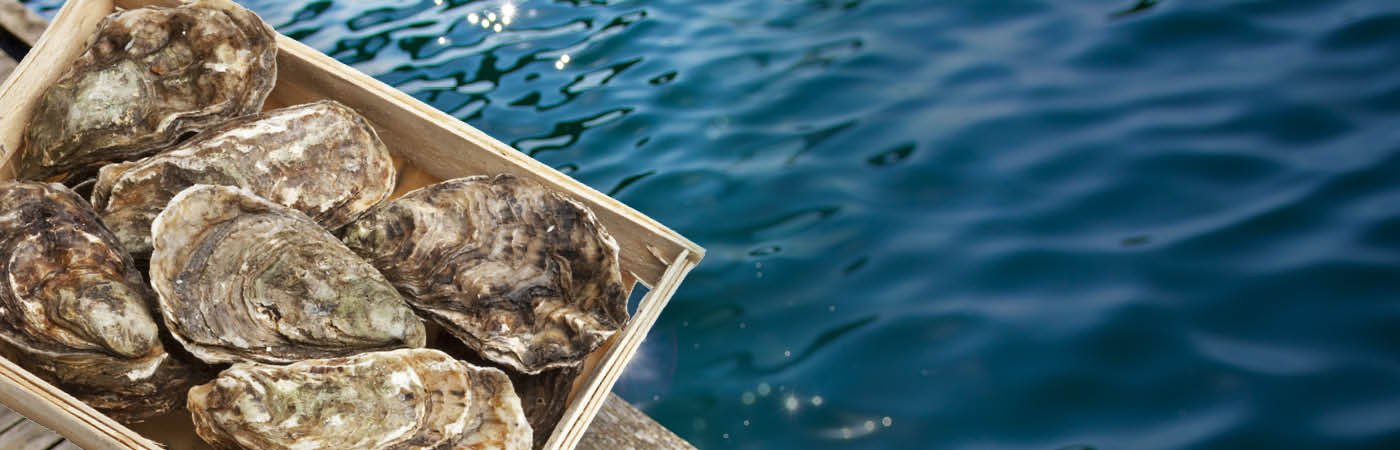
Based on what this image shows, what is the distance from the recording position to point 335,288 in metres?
1.89

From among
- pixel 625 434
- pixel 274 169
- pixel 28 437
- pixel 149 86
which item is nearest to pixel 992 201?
pixel 625 434

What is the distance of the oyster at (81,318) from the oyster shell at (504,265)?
16.9 inches

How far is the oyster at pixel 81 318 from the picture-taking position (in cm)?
181

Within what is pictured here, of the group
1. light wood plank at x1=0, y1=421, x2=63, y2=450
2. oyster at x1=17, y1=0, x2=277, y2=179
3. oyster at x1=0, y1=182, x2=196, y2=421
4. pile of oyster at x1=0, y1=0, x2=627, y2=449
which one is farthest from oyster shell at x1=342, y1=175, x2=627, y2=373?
light wood plank at x1=0, y1=421, x2=63, y2=450

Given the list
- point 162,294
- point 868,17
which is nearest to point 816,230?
point 868,17

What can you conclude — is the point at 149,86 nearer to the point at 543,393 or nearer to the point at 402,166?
the point at 402,166

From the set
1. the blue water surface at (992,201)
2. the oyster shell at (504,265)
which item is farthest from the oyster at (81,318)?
the blue water surface at (992,201)

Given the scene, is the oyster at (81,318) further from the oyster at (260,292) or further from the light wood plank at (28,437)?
the light wood plank at (28,437)


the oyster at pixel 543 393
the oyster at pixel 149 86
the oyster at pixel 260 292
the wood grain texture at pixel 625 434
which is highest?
the oyster at pixel 149 86

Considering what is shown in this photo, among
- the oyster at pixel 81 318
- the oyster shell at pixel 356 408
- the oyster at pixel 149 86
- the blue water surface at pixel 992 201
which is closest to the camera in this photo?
the oyster shell at pixel 356 408

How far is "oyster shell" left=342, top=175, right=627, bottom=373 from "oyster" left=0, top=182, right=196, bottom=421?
1.41 ft

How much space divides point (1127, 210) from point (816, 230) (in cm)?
102

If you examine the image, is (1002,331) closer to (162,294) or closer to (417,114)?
(417,114)

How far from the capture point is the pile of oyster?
5.74ft
